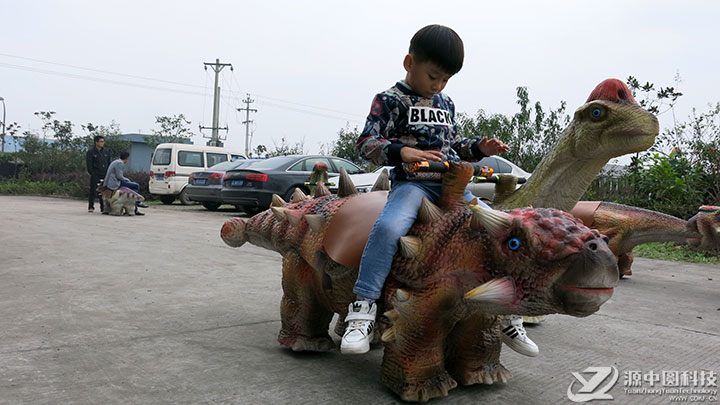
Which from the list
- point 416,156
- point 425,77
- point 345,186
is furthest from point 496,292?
point 345,186

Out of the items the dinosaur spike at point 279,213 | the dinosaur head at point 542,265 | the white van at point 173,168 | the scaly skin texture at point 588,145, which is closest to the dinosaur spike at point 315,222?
the dinosaur spike at point 279,213

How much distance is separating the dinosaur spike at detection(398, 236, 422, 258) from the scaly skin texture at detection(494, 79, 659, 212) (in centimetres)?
172

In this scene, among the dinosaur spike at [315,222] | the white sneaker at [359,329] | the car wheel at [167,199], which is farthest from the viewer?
the car wheel at [167,199]

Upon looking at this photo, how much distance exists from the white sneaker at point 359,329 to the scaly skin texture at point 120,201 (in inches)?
416

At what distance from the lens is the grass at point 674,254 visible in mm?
7627

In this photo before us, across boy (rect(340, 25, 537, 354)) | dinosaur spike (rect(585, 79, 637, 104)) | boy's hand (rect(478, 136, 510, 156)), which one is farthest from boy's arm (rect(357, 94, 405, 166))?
dinosaur spike (rect(585, 79, 637, 104))

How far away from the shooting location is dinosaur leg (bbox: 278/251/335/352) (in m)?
2.96

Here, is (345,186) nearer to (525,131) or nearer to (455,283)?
(455,283)

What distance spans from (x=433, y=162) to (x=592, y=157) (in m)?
1.79

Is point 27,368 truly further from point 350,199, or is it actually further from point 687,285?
point 687,285

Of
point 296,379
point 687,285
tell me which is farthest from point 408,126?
point 687,285

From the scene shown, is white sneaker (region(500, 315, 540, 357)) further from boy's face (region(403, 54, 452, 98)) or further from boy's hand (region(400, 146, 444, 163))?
boy's face (region(403, 54, 452, 98))

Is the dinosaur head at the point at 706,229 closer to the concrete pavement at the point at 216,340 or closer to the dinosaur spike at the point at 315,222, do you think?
the concrete pavement at the point at 216,340

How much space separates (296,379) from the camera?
255 cm
